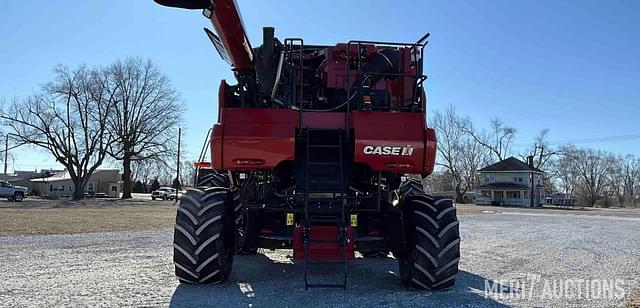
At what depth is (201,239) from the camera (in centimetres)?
636

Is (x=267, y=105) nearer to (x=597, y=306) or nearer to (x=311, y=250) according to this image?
(x=311, y=250)

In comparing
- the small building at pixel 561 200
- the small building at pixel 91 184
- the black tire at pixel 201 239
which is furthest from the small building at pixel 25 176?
the black tire at pixel 201 239

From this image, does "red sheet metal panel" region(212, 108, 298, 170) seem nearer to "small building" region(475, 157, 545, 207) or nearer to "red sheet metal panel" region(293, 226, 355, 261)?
"red sheet metal panel" region(293, 226, 355, 261)

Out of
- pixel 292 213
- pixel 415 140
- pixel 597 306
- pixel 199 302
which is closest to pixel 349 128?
pixel 415 140

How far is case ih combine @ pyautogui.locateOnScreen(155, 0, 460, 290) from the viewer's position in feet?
20.8

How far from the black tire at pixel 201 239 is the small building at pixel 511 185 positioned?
71223mm

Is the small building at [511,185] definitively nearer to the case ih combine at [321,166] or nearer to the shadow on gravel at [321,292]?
the shadow on gravel at [321,292]

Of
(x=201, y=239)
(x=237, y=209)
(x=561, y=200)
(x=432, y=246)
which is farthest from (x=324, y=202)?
(x=561, y=200)

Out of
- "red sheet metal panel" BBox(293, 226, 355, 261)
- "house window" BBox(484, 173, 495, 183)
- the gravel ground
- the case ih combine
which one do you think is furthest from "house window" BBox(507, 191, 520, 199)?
"red sheet metal panel" BBox(293, 226, 355, 261)

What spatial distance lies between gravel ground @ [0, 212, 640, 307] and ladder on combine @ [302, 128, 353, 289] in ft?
1.75

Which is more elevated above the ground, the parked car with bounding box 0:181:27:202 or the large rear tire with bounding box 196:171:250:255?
the large rear tire with bounding box 196:171:250:255

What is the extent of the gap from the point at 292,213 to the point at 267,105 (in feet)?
5.18

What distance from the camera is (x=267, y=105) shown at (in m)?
7.22

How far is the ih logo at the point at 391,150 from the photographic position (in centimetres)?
632
